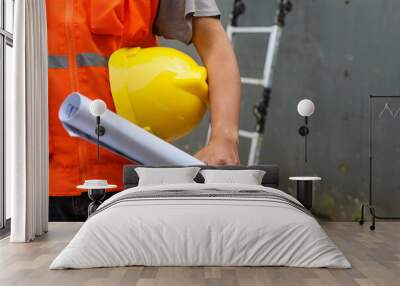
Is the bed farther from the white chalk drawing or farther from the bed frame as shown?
the white chalk drawing

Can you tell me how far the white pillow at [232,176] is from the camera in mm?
5070

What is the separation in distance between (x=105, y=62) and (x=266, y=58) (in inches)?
64.6

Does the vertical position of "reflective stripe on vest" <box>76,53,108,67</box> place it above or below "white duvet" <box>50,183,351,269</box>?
above

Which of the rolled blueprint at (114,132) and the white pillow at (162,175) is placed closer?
the white pillow at (162,175)

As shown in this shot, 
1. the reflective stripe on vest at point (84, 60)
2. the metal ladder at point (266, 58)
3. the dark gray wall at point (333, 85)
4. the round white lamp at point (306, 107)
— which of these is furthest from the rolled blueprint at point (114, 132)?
the round white lamp at point (306, 107)

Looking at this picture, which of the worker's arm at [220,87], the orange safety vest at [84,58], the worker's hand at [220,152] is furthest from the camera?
the worker's hand at [220,152]

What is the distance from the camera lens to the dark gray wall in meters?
5.89

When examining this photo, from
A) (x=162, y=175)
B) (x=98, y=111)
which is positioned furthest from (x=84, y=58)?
(x=162, y=175)

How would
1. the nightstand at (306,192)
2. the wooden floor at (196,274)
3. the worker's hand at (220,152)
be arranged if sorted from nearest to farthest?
the wooden floor at (196,274) → the worker's hand at (220,152) → the nightstand at (306,192)

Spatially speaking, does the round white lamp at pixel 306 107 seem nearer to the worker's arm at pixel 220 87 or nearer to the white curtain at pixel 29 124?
the worker's arm at pixel 220 87

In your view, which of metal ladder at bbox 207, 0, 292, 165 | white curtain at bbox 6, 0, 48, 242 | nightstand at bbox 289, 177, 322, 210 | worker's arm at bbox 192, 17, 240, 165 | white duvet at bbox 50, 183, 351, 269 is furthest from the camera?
metal ladder at bbox 207, 0, 292, 165

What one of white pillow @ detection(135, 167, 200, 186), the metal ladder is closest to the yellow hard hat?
white pillow @ detection(135, 167, 200, 186)

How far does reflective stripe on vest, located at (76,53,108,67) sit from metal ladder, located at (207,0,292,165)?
131cm

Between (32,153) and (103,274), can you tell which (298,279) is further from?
(32,153)
